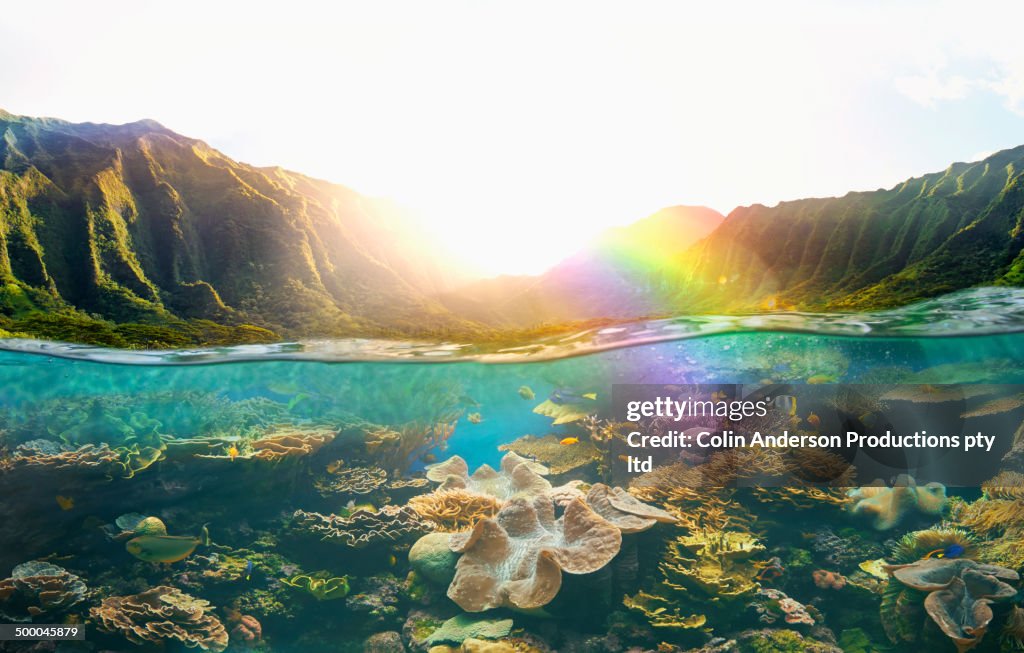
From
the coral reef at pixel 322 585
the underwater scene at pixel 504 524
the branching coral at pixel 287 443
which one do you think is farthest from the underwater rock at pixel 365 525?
the branching coral at pixel 287 443

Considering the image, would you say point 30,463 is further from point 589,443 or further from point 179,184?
point 179,184

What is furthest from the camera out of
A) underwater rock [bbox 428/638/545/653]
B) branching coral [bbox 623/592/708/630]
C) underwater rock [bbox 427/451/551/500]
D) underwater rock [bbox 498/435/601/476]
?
underwater rock [bbox 498/435/601/476]

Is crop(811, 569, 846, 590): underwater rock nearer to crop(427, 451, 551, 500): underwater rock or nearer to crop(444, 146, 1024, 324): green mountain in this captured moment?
crop(427, 451, 551, 500): underwater rock

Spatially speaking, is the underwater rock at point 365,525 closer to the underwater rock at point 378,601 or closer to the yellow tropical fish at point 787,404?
the underwater rock at point 378,601

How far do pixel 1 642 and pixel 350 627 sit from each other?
12.6 feet

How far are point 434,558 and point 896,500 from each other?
6.17m

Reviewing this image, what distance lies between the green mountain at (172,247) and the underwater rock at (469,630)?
39.6m

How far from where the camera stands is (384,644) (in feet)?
19.0

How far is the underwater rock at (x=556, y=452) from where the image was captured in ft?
26.2

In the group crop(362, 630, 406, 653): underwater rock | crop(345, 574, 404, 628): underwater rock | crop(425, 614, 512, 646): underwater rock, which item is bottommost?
crop(362, 630, 406, 653): underwater rock

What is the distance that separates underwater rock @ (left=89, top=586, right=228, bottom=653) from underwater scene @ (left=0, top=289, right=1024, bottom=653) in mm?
23

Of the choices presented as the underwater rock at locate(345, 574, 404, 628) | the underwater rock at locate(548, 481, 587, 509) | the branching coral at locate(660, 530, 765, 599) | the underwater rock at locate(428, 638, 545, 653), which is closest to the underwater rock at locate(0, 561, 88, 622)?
the underwater rock at locate(345, 574, 404, 628)

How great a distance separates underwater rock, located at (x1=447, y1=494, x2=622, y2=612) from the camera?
18.2ft

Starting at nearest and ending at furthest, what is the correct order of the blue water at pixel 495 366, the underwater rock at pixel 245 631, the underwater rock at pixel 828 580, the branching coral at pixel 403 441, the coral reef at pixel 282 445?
the underwater rock at pixel 245 631, the underwater rock at pixel 828 580, the coral reef at pixel 282 445, the branching coral at pixel 403 441, the blue water at pixel 495 366
